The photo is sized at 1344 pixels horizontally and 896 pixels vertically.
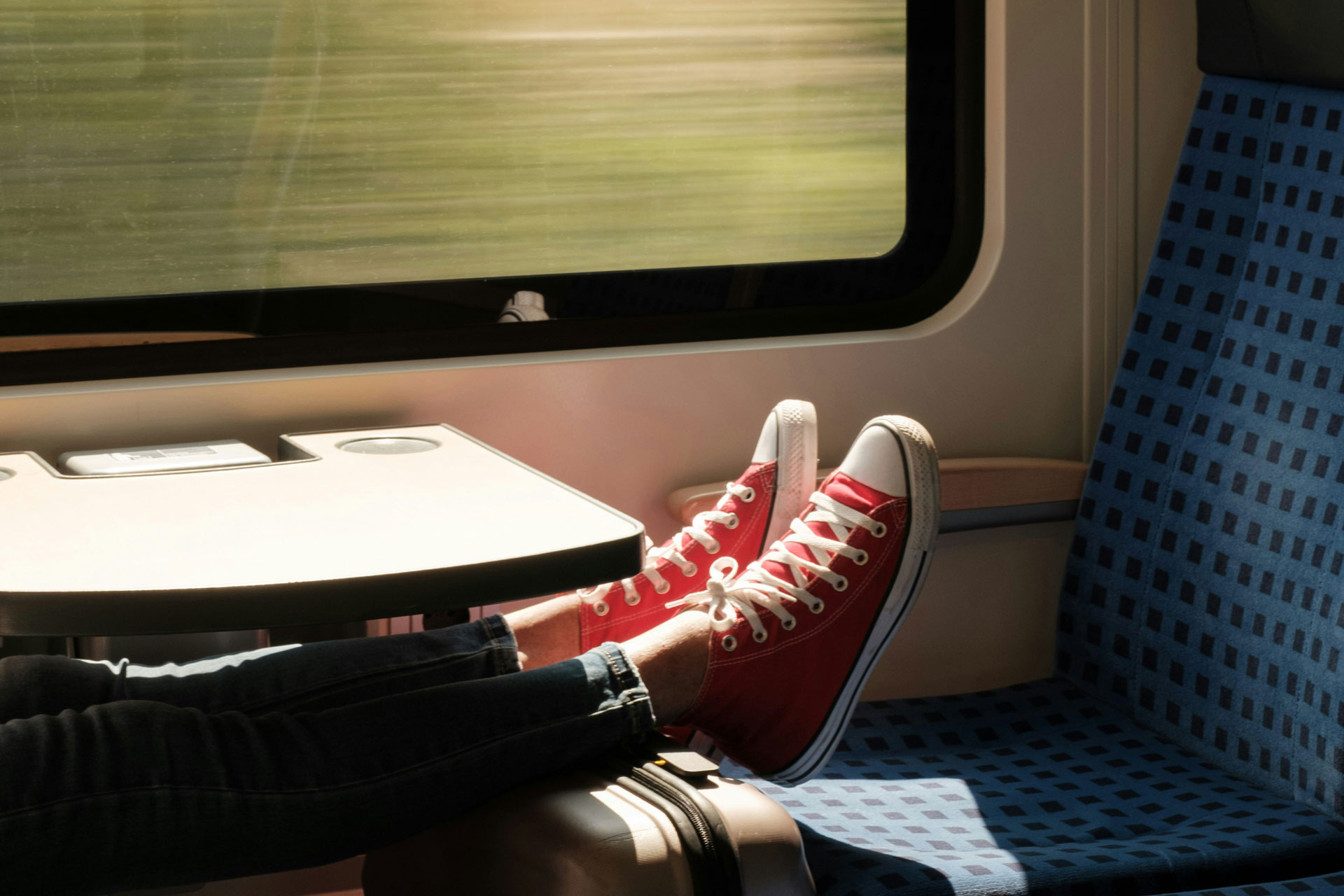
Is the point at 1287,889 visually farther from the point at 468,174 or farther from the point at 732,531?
the point at 468,174

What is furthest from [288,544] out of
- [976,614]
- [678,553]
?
[976,614]

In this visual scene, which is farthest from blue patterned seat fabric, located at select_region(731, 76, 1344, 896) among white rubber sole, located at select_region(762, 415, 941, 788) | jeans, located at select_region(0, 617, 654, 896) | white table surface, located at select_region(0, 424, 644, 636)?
white table surface, located at select_region(0, 424, 644, 636)

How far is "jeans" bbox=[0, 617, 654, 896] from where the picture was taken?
3.44 feet

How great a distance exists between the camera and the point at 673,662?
4.29ft

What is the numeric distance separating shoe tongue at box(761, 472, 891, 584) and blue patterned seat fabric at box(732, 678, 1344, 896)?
0.27 m

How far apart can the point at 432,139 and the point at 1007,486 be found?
949mm

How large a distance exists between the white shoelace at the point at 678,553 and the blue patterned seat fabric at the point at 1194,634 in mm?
293

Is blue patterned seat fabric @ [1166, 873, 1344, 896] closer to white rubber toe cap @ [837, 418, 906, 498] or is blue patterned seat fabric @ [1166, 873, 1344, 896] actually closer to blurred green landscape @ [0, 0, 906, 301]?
white rubber toe cap @ [837, 418, 906, 498]

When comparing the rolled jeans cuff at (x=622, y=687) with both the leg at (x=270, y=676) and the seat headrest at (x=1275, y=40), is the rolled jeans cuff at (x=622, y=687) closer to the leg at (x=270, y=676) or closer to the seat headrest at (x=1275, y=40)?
the leg at (x=270, y=676)

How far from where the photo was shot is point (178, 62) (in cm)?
164

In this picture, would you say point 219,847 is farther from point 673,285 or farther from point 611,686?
point 673,285

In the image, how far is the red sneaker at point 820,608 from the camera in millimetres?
1380

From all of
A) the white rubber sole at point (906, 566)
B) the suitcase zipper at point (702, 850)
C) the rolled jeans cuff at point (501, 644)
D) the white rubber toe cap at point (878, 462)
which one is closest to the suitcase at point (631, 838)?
the suitcase zipper at point (702, 850)

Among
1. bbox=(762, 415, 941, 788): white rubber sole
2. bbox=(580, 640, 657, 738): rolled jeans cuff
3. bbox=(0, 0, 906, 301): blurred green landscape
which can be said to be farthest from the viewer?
bbox=(0, 0, 906, 301): blurred green landscape
